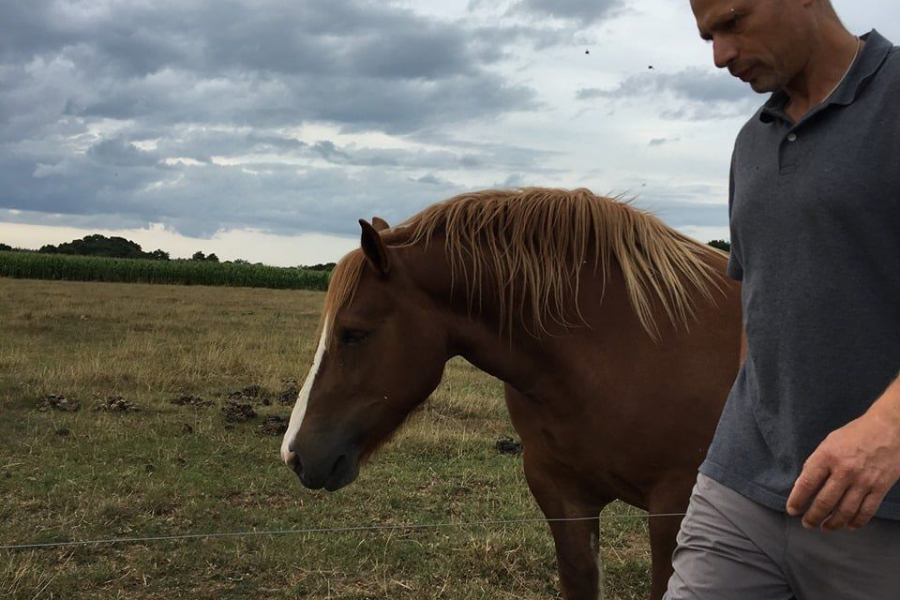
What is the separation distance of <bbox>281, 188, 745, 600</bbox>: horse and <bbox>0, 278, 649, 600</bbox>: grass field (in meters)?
0.76

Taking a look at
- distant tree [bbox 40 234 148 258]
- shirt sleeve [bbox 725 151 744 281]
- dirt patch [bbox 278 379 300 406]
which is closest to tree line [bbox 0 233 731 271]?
distant tree [bbox 40 234 148 258]

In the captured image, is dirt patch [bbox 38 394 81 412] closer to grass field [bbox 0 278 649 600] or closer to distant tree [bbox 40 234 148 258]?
grass field [bbox 0 278 649 600]

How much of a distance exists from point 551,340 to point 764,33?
140 centimetres

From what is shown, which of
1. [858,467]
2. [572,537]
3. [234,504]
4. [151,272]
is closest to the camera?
[858,467]

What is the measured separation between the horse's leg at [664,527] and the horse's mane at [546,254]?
535 millimetres

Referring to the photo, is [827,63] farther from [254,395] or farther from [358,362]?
[254,395]

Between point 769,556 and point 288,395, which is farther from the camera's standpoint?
point 288,395

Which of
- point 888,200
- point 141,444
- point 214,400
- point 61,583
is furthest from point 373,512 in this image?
point 888,200

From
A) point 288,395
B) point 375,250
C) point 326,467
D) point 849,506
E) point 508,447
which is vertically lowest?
point 508,447

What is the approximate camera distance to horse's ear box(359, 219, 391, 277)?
8.64 feet

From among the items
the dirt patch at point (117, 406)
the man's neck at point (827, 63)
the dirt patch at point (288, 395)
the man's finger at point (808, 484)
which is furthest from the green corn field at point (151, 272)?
the man's finger at point (808, 484)

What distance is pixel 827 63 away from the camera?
1598 millimetres

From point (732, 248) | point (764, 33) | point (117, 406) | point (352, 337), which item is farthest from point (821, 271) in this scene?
point (117, 406)

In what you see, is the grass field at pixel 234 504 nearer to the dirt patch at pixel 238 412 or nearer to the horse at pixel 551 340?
the dirt patch at pixel 238 412
